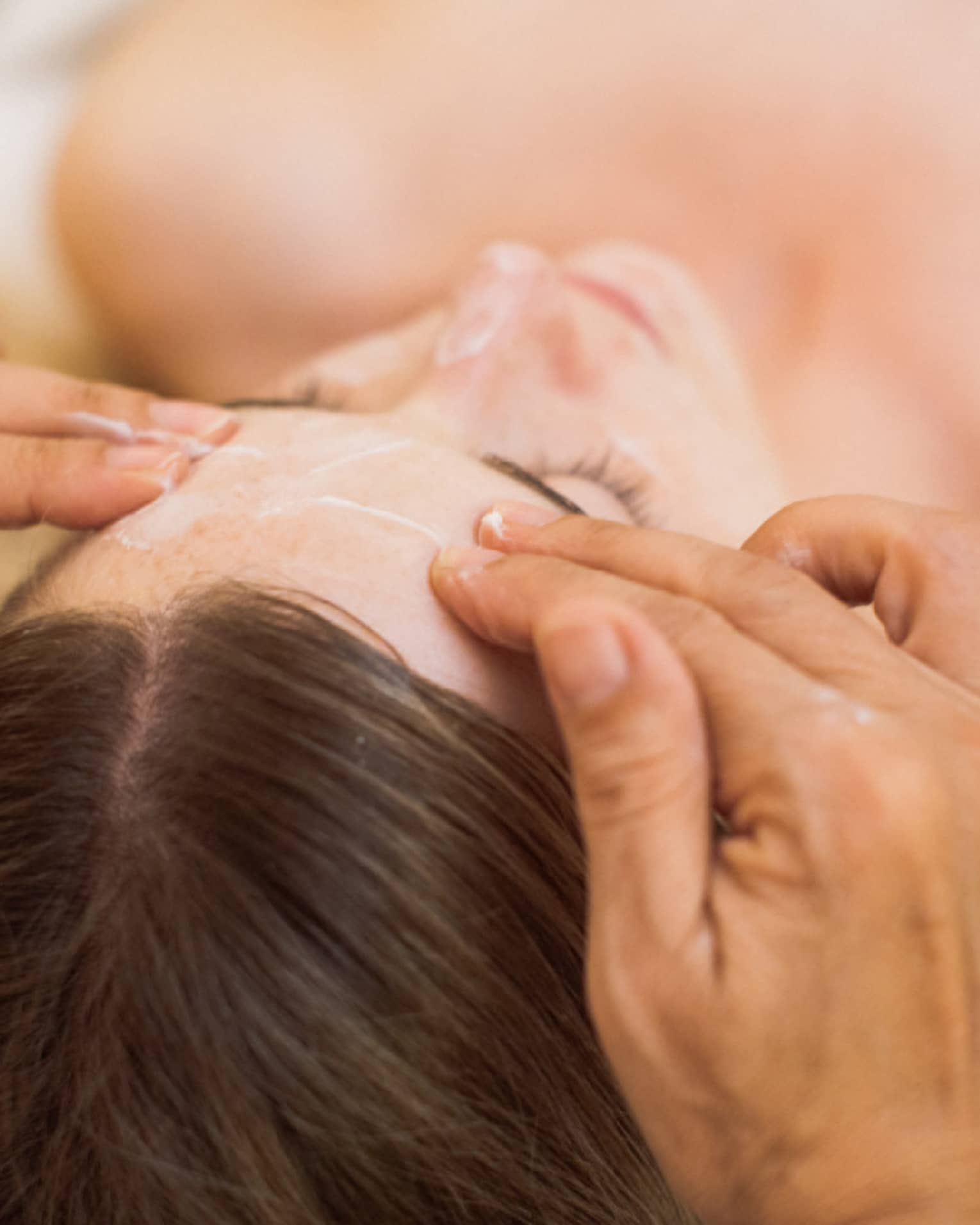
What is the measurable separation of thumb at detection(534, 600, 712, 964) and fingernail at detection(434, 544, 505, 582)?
0.11m

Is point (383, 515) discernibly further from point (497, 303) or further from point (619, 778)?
point (497, 303)

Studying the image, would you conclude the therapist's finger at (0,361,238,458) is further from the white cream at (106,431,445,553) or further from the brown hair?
the brown hair

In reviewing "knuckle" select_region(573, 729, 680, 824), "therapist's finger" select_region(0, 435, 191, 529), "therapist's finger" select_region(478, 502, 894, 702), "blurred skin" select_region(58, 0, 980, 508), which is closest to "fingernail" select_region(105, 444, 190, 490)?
"therapist's finger" select_region(0, 435, 191, 529)

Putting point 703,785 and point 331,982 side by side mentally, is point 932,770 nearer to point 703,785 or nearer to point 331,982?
point 703,785

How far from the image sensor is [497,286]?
0.84 metres

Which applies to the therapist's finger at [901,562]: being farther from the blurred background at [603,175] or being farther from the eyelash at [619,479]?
the blurred background at [603,175]

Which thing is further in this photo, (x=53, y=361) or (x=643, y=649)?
(x=53, y=361)

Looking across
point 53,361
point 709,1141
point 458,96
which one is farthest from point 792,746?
point 53,361

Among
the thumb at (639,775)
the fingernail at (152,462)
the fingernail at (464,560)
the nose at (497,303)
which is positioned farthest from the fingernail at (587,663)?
the nose at (497,303)

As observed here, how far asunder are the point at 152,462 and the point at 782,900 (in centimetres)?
47

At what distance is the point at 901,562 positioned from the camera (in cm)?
52

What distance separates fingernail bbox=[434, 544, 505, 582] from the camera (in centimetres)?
52

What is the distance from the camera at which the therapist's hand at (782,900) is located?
39 cm

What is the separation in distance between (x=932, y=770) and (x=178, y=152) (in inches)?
37.9
